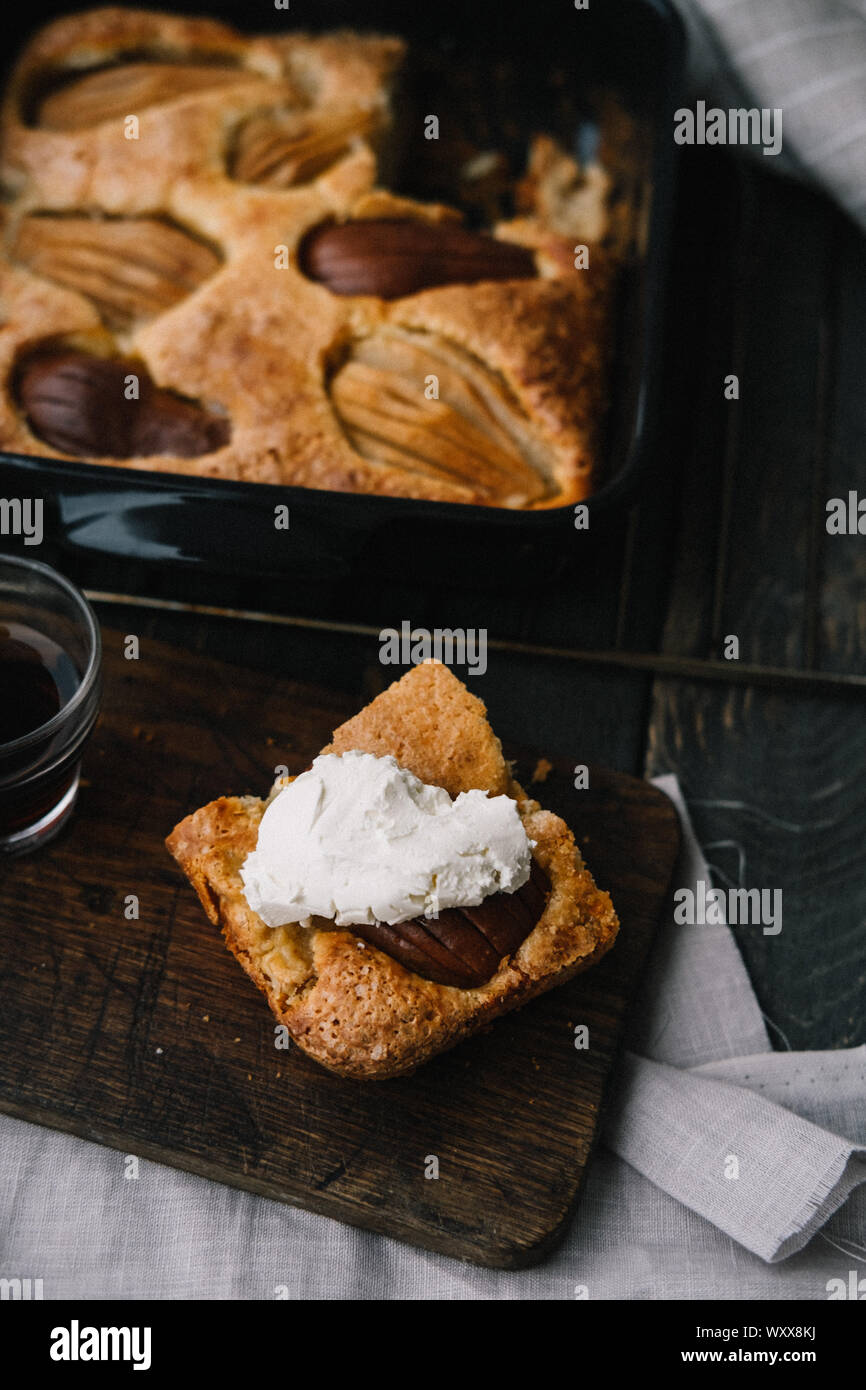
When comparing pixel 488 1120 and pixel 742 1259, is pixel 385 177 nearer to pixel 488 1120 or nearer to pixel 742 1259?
pixel 488 1120

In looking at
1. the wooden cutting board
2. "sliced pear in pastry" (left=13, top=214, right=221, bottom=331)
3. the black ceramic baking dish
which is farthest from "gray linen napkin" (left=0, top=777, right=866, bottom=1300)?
"sliced pear in pastry" (left=13, top=214, right=221, bottom=331)

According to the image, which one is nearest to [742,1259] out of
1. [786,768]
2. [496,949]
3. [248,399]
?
[496,949]

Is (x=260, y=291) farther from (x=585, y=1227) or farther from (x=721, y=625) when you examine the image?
Answer: (x=585, y=1227)

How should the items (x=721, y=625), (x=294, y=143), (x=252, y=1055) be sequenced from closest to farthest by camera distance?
(x=252, y=1055), (x=721, y=625), (x=294, y=143)

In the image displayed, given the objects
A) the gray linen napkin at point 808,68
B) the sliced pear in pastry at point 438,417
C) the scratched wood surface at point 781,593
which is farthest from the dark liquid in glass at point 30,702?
the gray linen napkin at point 808,68

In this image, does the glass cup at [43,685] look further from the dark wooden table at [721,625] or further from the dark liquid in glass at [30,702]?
the dark wooden table at [721,625]

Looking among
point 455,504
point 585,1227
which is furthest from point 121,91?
point 585,1227
